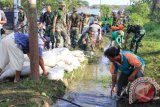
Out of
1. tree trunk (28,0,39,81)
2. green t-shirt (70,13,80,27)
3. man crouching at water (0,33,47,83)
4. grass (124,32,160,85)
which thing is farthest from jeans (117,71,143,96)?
green t-shirt (70,13,80,27)

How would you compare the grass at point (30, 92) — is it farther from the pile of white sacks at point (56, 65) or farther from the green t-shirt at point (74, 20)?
the green t-shirt at point (74, 20)

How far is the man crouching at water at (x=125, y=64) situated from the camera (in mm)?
6111

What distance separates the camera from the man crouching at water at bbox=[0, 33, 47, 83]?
6.95 metres

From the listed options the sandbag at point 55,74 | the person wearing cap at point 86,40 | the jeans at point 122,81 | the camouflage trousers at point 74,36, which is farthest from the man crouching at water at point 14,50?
the camouflage trousers at point 74,36

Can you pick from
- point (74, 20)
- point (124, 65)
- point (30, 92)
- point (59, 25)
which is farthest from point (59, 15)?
point (30, 92)

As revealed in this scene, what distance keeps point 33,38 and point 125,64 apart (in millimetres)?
1720

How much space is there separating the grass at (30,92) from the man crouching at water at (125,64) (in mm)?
1211

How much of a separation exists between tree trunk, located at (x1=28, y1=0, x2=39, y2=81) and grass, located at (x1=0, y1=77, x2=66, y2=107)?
0.24 meters

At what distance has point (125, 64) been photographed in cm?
661

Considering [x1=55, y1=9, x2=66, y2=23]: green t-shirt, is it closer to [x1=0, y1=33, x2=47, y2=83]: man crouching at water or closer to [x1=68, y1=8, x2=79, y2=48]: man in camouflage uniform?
[x1=68, y1=8, x2=79, y2=48]: man in camouflage uniform

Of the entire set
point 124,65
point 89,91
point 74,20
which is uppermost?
point 74,20

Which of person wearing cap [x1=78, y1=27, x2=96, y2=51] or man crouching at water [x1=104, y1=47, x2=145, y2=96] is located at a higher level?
man crouching at water [x1=104, y1=47, x2=145, y2=96]

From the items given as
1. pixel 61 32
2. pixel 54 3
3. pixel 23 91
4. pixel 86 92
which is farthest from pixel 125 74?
→ pixel 54 3

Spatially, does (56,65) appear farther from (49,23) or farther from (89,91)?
(49,23)
